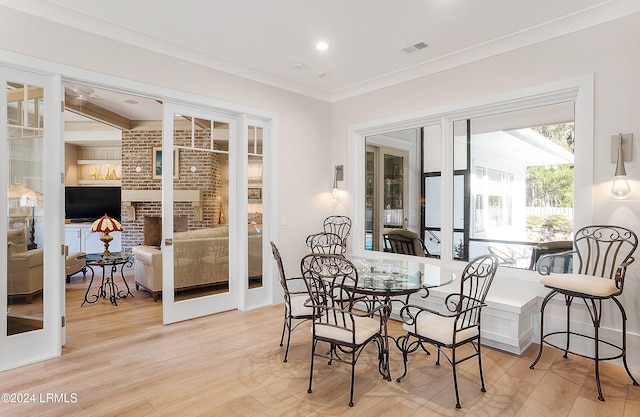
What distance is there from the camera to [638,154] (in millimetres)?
2926

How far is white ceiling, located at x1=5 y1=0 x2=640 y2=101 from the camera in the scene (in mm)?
3012

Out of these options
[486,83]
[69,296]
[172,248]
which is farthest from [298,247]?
[69,296]

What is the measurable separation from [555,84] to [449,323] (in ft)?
8.23

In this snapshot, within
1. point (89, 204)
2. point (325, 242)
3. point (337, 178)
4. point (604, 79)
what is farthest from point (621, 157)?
point (89, 204)

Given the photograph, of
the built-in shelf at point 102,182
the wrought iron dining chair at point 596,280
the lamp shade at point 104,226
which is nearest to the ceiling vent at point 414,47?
the wrought iron dining chair at point 596,280

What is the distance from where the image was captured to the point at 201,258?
4.23 m

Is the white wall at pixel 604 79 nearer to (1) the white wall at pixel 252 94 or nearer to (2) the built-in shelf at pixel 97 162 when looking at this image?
(1) the white wall at pixel 252 94

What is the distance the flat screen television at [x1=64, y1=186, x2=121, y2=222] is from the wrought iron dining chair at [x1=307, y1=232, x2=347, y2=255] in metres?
5.81

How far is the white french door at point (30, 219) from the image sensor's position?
289 cm

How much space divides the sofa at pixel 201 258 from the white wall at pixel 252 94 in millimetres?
433

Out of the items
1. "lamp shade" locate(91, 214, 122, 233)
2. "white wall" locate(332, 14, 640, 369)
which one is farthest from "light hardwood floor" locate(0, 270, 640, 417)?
"lamp shade" locate(91, 214, 122, 233)

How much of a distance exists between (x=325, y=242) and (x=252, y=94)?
233 cm

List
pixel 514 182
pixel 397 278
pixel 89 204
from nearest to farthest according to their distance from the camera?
pixel 397 278 < pixel 514 182 < pixel 89 204

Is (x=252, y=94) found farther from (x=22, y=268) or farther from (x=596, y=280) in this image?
(x=596, y=280)
